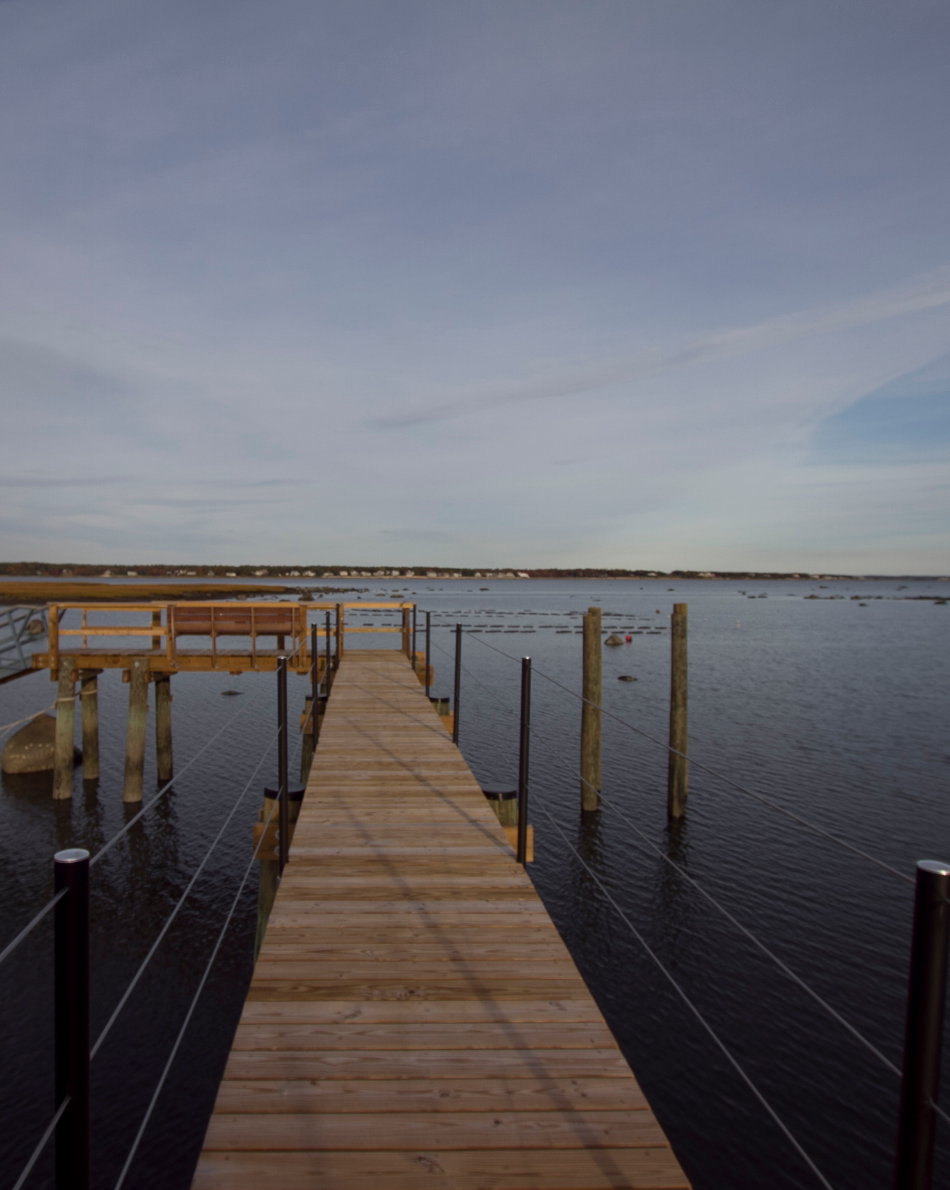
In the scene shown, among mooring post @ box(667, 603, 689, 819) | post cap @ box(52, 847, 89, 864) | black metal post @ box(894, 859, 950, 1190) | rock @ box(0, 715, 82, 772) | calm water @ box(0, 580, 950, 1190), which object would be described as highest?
post cap @ box(52, 847, 89, 864)

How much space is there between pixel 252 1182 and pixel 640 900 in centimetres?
967

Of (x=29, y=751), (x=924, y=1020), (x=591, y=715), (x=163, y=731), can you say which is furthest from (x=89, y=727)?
(x=924, y=1020)

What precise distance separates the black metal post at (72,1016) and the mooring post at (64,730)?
14.6m

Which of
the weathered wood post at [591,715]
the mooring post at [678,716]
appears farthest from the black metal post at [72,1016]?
the mooring post at [678,716]

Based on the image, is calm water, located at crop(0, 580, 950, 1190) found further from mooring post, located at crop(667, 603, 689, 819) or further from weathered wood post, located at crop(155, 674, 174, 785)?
mooring post, located at crop(667, 603, 689, 819)

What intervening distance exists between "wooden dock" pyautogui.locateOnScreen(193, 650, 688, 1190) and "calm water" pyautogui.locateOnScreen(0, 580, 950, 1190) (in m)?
3.59

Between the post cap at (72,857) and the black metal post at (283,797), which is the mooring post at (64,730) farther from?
the post cap at (72,857)

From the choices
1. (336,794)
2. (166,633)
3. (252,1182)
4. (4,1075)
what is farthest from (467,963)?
(166,633)

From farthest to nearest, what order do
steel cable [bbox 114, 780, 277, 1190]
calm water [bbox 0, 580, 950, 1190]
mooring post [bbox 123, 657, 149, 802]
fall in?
mooring post [bbox 123, 657, 149, 802] < calm water [bbox 0, 580, 950, 1190] < steel cable [bbox 114, 780, 277, 1190]

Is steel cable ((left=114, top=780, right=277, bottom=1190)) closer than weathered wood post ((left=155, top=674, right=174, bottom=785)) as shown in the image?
Yes

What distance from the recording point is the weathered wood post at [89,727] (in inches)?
647

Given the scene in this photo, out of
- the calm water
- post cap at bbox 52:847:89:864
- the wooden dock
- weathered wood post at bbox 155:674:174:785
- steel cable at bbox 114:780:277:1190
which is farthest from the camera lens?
weathered wood post at bbox 155:674:174:785

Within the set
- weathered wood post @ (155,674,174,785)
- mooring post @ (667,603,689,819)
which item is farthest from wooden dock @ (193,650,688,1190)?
weathered wood post @ (155,674,174,785)

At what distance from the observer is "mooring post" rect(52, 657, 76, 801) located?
1511 centimetres
